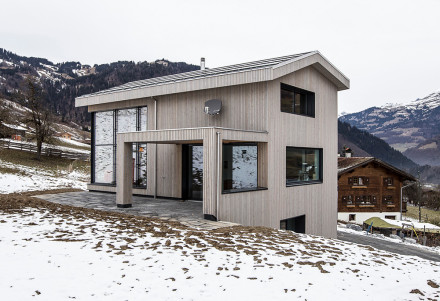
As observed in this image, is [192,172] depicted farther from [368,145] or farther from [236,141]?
[368,145]

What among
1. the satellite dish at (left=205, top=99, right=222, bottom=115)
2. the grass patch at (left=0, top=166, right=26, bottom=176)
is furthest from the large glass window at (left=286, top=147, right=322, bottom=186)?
the grass patch at (left=0, top=166, right=26, bottom=176)

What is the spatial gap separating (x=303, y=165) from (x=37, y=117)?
31752mm

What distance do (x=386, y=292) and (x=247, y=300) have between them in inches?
92.1

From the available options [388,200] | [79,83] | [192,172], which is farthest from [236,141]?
[79,83]

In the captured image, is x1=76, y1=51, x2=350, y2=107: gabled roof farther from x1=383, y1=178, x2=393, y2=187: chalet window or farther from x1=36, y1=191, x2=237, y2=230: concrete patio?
x1=383, y1=178, x2=393, y2=187: chalet window

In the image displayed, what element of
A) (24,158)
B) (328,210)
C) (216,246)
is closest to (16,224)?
(216,246)

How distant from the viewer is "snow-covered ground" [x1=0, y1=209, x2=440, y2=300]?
4.96m

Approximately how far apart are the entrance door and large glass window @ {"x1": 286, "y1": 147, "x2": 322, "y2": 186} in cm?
336

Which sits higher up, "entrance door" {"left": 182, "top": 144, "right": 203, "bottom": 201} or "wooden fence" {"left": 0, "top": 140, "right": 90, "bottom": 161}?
"wooden fence" {"left": 0, "top": 140, "right": 90, "bottom": 161}

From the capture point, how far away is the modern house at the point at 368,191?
36500mm

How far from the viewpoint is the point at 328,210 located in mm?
15250

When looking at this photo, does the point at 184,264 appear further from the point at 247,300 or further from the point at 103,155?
the point at 103,155

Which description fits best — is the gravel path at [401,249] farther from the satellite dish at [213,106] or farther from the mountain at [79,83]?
the mountain at [79,83]

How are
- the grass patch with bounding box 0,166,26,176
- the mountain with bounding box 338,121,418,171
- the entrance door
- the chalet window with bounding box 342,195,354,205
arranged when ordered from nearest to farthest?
the entrance door → the grass patch with bounding box 0,166,26,176 → the chalet window with bounding box 342,195,354,205 → the mountain with bounding box 338,121,418,171
